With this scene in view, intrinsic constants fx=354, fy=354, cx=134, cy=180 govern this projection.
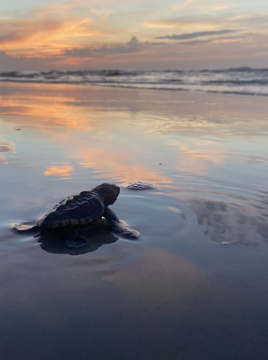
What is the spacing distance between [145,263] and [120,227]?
58 centimetres

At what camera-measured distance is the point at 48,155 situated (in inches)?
219

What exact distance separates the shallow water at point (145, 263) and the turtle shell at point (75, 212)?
0.17 metres

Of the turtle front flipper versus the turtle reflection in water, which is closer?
the turtle reflection in water

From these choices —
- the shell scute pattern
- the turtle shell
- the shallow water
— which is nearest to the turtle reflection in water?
the shallow water

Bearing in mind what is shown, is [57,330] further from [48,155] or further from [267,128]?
[267,128]

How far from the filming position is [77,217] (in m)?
2.94

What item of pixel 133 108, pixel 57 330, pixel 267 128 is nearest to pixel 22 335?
pixel 57 330

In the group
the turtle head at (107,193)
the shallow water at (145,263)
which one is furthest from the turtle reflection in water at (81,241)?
the turtle head at (107,193)

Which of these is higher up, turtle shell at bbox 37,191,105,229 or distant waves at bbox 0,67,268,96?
distant waves at bbox 0,67,268,96

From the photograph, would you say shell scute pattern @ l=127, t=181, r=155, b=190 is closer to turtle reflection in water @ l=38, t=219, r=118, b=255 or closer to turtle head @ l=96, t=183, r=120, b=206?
turtle head @ l=96, t=183, r=120, b=206

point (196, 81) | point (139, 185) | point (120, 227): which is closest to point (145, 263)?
point (120, 227)

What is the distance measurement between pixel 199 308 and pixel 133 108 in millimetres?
10276

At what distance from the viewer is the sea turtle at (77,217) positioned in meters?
2.87

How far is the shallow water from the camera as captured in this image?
5.78ft
